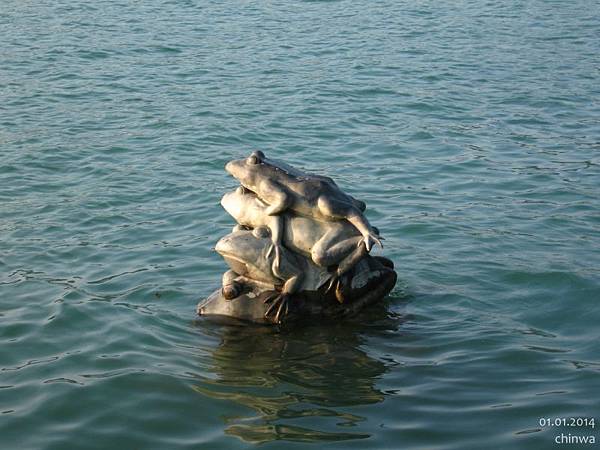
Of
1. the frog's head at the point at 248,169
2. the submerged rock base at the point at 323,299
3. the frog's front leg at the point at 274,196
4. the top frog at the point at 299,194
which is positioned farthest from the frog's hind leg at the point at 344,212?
the frog's head at the point at 248,169

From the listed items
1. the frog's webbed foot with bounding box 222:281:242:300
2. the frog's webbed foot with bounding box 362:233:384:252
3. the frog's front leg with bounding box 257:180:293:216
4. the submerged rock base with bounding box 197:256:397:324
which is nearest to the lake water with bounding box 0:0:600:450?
the submerged rock base with bounding box 197:256:397:324

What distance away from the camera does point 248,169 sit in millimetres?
7328

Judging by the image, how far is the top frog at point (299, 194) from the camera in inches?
281

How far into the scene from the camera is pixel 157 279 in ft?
29.4

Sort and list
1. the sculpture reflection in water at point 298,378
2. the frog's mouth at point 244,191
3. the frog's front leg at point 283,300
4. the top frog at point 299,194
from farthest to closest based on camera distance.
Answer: the frog's mouth at point 244,191
the frog's front leg at point 283,300
the top frog at point 299,194
the sculpture reflection in water at point 298,378

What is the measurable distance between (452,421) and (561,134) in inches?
322

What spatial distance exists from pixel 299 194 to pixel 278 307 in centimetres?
82

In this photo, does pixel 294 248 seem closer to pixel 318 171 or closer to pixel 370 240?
pixel 370 240

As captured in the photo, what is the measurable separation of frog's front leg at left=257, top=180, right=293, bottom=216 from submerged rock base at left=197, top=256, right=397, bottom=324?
610 millimetres

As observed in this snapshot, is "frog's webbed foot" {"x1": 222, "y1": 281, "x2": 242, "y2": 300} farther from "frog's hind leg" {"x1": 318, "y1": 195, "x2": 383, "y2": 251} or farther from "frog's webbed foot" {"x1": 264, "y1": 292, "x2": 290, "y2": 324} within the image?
"frog's hind leg" {"x1": 318, "y1": 195, "x2": 383, "y2": 251}

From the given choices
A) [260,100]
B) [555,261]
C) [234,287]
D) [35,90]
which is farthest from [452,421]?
[35,90]

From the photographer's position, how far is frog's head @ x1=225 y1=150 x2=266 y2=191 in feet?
24.0

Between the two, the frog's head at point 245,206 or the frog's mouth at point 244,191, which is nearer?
the frog's head at point 245,206

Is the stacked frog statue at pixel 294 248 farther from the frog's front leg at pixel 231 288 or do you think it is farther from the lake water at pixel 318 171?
the lake water at pixel 318 171
